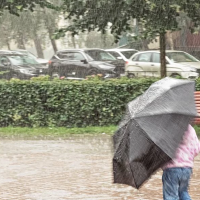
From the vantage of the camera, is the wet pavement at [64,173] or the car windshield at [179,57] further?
the car windshield at [179,57]

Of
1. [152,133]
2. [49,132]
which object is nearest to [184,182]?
[152,133]

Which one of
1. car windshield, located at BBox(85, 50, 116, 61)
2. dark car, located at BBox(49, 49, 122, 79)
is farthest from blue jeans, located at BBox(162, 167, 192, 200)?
car windshield, located at BBox(85, 50, 116, 61)

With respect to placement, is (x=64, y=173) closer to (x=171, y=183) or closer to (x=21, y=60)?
(x=171, y=183)

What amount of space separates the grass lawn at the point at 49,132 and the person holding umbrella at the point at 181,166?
662 centimetres

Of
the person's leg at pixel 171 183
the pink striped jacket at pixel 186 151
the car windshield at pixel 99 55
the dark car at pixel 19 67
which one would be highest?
the pink striped jacket at pixel 186 151

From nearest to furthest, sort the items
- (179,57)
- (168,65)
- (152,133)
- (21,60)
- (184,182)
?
(152,133)
(184,182)
(168,65)
(179,57)
(21,60)

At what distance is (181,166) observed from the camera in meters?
4.96

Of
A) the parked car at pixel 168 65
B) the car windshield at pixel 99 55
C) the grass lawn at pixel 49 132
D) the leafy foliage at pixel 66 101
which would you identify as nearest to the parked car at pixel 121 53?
the car windshield at pixel 99 55

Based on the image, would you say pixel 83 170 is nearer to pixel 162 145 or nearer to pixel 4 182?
pixel 4 182

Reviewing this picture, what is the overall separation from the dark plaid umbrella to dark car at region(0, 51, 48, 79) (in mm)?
18949

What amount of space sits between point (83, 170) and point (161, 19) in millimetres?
5379

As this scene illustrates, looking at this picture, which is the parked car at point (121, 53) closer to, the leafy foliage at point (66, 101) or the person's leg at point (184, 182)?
the leafy foliage at point (66, 101)

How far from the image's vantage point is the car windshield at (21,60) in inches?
960

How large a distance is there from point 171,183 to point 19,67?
19.5 meters
